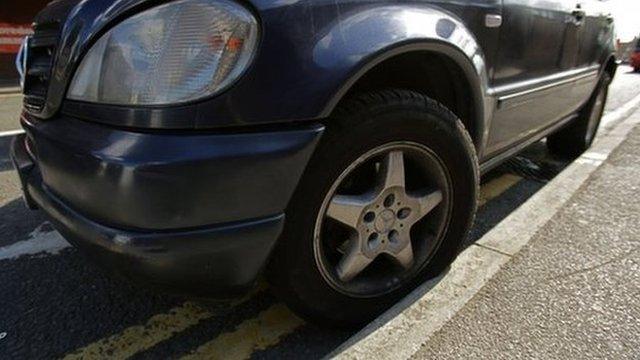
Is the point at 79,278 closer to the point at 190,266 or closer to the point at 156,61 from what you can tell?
the point at 190,266

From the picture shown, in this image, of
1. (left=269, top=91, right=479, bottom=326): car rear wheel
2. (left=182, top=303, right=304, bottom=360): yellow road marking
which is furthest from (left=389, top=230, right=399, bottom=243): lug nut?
(left=182, top=303, right=304, bottom=360): yellow road marking

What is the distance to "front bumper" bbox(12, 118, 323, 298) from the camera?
1367mm

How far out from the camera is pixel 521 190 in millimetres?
3607

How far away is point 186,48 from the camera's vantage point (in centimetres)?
141

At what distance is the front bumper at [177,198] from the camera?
1.37 m

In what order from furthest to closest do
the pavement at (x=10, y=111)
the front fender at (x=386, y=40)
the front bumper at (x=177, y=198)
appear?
the pavement at (x=10, y=111)
the front fender at (x=386, y=40)
the front bumper at (x=177, y=198)

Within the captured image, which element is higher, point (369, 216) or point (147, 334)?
point (369, 216)

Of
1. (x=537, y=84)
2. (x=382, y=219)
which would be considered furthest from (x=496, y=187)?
(x=382, y=219)

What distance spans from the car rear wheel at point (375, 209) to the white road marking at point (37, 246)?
1.50m

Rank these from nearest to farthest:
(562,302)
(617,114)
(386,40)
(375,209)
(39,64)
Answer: (386,40) → (39,64) → (375,209) → (562,302) → (617,114)

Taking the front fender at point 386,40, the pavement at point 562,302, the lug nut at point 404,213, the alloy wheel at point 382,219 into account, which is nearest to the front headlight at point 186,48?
the front fender at point 386,40

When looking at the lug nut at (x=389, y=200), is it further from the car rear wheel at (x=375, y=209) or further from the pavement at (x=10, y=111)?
the pavement at (x=10, y=111)

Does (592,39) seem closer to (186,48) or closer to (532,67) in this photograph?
(532,67)

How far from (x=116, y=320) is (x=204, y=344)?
0.41 metres
